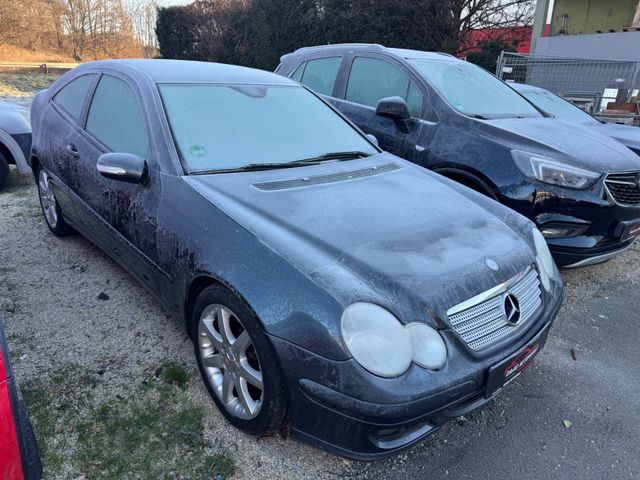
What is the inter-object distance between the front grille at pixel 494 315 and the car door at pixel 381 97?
7.25ft

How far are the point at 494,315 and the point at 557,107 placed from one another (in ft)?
19.1

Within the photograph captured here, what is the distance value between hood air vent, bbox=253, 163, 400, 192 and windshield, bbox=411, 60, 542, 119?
1490 mm

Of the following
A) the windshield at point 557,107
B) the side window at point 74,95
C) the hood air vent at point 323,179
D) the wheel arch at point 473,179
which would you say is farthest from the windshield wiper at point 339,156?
the windshield at point 557,107

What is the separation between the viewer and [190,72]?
119 inches

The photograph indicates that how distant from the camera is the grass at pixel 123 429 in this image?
78.9 inches

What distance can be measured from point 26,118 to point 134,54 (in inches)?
944

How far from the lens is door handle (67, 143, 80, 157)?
10.6 ft

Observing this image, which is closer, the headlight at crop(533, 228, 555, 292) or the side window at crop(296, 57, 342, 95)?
the headlight at crop(533, 228, 555, 292)

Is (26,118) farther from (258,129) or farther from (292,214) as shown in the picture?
(292,214)

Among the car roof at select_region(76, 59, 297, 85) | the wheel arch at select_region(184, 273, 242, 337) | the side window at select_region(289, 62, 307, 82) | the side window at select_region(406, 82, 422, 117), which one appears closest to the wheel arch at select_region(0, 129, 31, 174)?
the car roof at select_region(76, 59, 297, 85)


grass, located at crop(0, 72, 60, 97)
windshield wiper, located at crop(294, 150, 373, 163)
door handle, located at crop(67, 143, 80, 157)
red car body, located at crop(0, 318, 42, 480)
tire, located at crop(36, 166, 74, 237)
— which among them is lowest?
grass, located at crop(0, 72, 60, 97)

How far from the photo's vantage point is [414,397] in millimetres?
1679

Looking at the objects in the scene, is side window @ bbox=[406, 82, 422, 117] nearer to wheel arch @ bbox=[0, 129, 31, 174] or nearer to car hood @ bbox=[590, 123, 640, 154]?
car hood @ bbox=[590, 123, 640, 154]

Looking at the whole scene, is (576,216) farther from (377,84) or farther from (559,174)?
(377,84)
